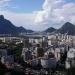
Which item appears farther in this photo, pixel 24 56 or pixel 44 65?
pixel 24 56

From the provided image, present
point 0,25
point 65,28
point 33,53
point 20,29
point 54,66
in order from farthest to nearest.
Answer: point 20,29 < point 65,28 < point 0,25 < point 33,53 < point 54,66

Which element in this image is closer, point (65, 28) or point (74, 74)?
point (74, 74)

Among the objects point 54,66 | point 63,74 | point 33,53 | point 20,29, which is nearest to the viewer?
point 63,74

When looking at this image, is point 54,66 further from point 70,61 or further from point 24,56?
point 24,56

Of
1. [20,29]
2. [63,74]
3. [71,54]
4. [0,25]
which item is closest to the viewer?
[63,74]

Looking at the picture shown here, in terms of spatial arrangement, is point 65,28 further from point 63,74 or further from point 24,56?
point 63,74

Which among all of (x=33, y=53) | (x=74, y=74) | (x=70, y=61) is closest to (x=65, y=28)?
(x=33, y=53)

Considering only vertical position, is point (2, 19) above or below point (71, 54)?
above

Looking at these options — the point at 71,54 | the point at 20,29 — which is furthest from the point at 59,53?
the point at 20,29

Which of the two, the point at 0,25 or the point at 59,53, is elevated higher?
the point at 0,25
